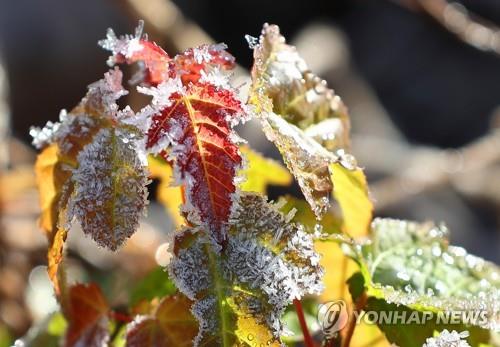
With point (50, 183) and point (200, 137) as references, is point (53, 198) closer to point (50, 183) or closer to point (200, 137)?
point (50, 183)

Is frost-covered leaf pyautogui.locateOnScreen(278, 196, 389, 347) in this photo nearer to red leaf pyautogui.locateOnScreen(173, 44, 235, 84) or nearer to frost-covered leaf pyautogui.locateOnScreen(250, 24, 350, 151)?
frost-covered leaf pyautogui.locateOnScreen(250, 24, 350, 151)

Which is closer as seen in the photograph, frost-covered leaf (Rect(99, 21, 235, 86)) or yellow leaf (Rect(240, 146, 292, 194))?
frost-covered leaf (Rect(99, 21, 235, 86))

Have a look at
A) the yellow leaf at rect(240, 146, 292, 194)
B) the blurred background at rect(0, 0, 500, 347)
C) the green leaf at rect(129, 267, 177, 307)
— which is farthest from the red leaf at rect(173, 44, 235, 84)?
the blurred background at rect(0, 0, 500, 347)

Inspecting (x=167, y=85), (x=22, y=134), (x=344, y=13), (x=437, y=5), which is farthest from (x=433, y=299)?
(x=344, y=13)

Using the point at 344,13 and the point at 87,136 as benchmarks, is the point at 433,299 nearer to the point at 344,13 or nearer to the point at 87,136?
the point at 87,136

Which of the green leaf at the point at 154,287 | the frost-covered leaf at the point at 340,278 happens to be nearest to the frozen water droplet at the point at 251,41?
the frost-covered leaf at the point at 340,278

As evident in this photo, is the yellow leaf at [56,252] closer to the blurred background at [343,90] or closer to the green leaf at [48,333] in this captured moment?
the green leaf at [48,333]
